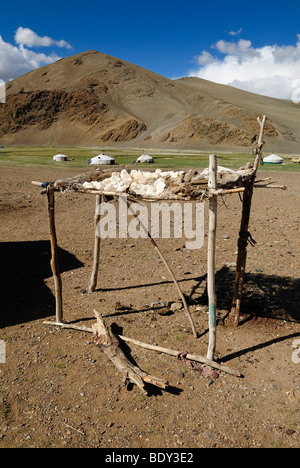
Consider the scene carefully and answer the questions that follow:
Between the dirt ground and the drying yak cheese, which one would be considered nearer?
the dirt ground

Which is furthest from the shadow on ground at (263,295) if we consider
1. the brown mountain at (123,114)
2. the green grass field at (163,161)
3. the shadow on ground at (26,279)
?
the brown mountain at (123,114)

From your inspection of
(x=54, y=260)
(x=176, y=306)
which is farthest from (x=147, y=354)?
(x=54, y=260)

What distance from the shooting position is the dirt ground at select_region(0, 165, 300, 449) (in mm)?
4094

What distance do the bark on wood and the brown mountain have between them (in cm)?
7847

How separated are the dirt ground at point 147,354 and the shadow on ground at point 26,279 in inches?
1.2

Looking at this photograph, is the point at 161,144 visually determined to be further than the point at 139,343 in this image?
Yes

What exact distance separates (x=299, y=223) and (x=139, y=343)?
30.6ft

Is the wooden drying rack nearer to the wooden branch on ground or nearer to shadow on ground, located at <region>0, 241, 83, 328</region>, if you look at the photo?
the wooden branch on ground

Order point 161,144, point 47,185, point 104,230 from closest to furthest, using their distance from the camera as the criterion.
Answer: point 47,185 → point 104,230 → point 161,144

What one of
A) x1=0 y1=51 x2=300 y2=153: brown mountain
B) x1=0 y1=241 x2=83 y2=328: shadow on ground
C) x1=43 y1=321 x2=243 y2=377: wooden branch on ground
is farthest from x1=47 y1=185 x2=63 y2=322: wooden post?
x1=0 y1=51 x2=300 y2=153: brown mountain

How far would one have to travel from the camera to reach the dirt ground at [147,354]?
4.09 m
